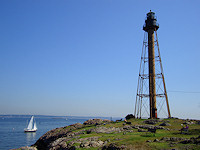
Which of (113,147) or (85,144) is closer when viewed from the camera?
(113,147)

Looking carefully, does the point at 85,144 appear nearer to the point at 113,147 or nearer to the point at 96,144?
the point at 96,144

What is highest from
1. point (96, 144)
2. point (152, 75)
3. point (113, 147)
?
point (152, 75)

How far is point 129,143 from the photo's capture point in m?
21.4

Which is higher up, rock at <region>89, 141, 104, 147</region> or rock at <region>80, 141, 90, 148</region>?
rock at <region>89, 141, 104, 147</region>

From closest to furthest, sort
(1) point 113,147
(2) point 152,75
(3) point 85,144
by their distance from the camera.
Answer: (1) point 113,147
(3) point 85,144
(2) point 152,75

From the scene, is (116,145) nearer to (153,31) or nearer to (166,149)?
(166,149)

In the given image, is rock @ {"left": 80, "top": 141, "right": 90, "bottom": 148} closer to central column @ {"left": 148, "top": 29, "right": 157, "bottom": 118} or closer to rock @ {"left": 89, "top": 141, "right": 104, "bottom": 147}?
rock @ {"left": 89, "top": 141, "right": 104, "bottom": 147}

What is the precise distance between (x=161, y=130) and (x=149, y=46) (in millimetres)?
29741

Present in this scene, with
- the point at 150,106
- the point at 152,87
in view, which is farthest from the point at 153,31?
the point at 150,106

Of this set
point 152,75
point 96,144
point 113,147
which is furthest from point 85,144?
point 152,75

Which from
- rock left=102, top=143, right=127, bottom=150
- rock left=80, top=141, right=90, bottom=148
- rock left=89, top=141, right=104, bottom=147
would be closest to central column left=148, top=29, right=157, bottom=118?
rock left=89, top=141, right=104, bottom=147

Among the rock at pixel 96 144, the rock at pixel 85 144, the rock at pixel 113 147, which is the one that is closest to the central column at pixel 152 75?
the rock at pixel 96 144

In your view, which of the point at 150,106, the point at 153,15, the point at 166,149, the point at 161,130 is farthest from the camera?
the point at 153,15

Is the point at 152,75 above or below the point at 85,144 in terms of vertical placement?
above
